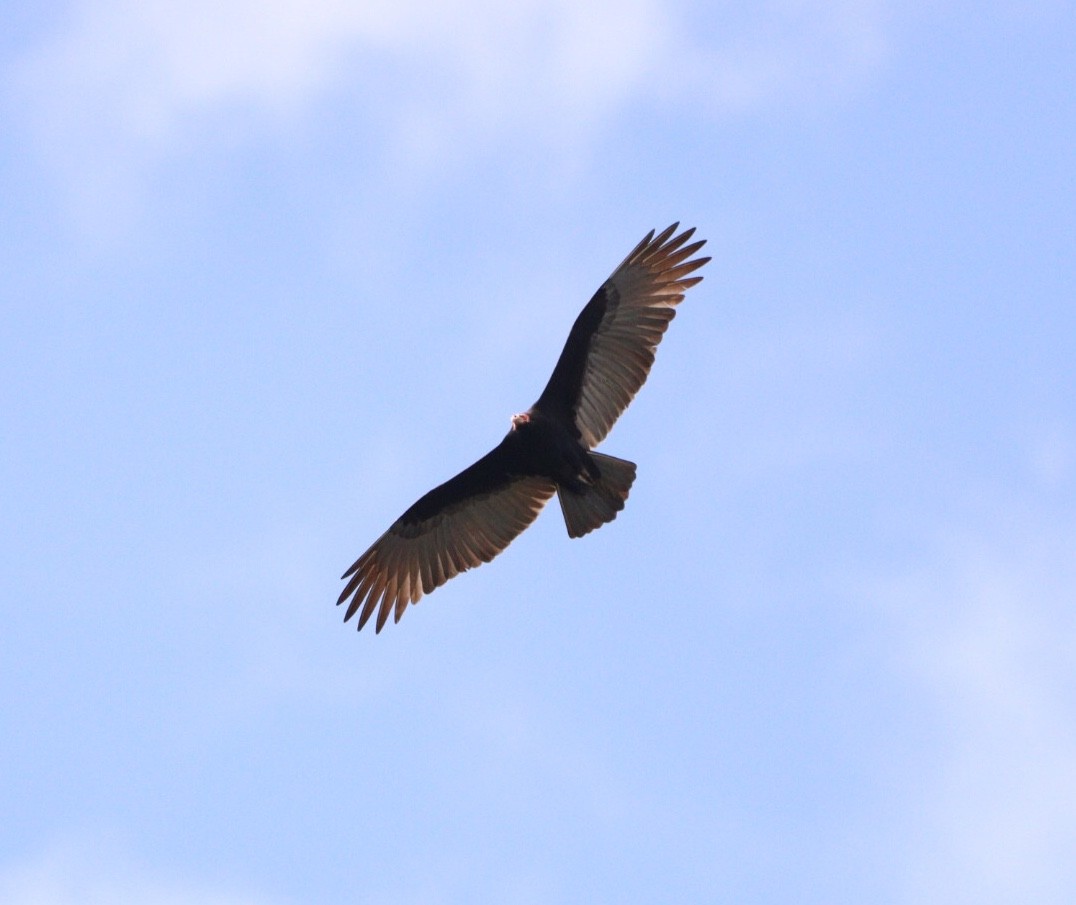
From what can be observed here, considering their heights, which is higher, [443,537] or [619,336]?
[619,336]

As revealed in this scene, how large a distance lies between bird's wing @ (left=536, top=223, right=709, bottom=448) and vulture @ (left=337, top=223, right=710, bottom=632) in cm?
1

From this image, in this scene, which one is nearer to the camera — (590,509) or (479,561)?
(590,509)

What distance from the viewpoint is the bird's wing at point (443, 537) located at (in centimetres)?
1892

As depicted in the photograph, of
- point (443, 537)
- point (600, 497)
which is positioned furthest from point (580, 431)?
point (443, 537)

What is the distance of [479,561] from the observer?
19.1 m

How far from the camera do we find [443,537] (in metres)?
19.2

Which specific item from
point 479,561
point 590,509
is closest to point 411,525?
point 479,561

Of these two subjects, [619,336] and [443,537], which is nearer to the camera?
[619,336]

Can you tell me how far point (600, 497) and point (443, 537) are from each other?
7.39 feet

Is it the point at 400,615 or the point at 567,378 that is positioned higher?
the point at 567,378

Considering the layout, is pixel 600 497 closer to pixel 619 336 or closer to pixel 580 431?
pixel 580 431

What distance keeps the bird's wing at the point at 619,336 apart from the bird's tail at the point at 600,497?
21.2 inches

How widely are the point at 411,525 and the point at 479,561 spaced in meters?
0.86

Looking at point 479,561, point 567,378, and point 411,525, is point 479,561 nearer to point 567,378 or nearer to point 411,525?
point 411,525
